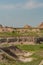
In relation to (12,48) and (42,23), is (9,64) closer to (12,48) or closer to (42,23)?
(12,48)

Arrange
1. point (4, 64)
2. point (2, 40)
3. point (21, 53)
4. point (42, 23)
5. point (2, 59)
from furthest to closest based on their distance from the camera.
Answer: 1. point (42, 23)
2. point (2, 40)
3. point (21, 53)
4. point (2, 59)
5. point (4, 64)

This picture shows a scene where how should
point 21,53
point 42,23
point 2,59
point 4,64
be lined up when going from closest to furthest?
point 4,64, point 2,59, point 21,53, point 42,23

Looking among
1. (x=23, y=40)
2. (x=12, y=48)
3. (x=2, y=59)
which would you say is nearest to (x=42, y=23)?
(x=23, y=40)

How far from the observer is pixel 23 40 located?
62719mm

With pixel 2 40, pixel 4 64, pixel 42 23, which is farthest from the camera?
pixel 42 23

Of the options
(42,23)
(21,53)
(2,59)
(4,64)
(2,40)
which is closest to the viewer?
(4,64)

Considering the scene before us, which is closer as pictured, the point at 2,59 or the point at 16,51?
the point at 2,59

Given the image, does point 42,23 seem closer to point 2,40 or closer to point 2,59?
point 2,40

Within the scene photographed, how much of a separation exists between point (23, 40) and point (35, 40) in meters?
2.63

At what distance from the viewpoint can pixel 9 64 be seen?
26.0 metres

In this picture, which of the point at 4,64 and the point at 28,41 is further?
the point at 28,41

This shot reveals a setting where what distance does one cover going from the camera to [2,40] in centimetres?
5941

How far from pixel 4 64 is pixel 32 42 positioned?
3568 centimetres

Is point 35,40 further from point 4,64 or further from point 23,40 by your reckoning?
point 4,64
